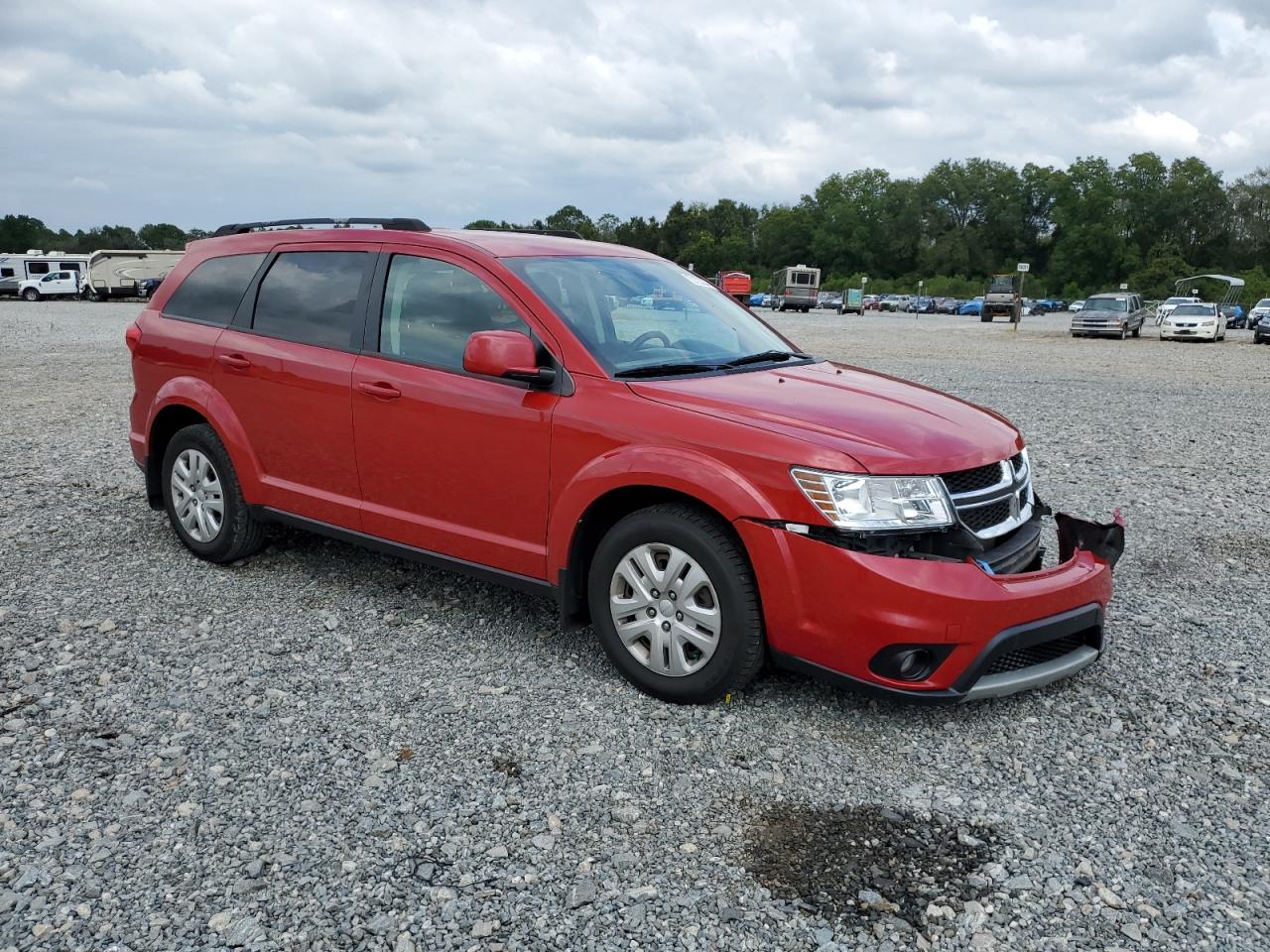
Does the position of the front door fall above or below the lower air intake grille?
above

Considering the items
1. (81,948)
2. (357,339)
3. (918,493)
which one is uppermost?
(357,339)

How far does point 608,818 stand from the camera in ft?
10.6

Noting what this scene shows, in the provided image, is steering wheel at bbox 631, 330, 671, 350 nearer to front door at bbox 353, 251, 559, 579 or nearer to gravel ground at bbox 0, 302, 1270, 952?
front door at bbox 353, 251, 559, 579

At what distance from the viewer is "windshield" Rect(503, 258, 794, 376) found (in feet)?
14.3

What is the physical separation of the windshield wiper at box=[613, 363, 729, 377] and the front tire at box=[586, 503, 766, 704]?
596 millimetres

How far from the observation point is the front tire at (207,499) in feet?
17.8

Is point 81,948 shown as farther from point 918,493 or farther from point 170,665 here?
point 918,493

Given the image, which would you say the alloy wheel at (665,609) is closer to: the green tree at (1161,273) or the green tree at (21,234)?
the green tree at (1161,273)

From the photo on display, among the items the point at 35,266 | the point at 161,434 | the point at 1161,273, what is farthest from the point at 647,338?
the point at 1161,273

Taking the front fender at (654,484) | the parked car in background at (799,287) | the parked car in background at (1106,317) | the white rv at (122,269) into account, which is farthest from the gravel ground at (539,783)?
the parked car in background at (799,287)

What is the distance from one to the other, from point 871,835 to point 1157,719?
1.52m

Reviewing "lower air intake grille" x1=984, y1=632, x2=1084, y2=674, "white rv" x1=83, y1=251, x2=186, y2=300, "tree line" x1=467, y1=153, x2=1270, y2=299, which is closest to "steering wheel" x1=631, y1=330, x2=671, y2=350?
"lower air intake grille" x1=984, y1=632, x2=1084, y2=674

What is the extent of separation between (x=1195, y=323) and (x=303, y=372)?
36.0 meters

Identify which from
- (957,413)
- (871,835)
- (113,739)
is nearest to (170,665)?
(113,739)
